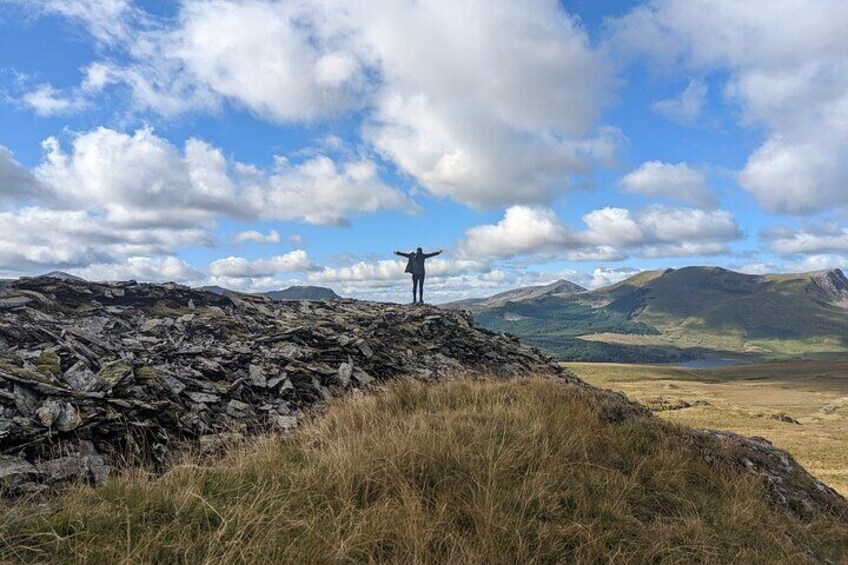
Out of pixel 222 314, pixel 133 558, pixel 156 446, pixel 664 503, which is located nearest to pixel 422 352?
pixel 222 314

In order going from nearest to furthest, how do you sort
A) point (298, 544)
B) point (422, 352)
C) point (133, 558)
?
point (133, 558)
point (298, 544)
point (422, 352)

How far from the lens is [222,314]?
21.6 meters

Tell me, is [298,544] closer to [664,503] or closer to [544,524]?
[544,524]

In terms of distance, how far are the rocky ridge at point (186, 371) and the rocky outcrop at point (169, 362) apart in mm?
39

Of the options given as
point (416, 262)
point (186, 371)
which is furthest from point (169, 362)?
point (416, 262)

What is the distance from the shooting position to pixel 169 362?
14.1 metres

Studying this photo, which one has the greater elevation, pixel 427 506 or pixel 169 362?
pixel 169 362

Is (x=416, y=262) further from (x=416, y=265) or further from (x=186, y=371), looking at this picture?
(x=186, y=371)

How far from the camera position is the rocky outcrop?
8.73 meters

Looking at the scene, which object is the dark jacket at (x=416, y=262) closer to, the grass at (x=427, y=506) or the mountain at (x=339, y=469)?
the mountain at (x=339, y=469)

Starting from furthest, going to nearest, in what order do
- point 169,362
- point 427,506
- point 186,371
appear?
1. point 169,362
2. point 186,371
3. point 427,506

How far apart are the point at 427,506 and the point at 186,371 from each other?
10.4 m

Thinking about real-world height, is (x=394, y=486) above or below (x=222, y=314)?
below

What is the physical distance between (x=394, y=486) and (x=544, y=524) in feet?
5.56
